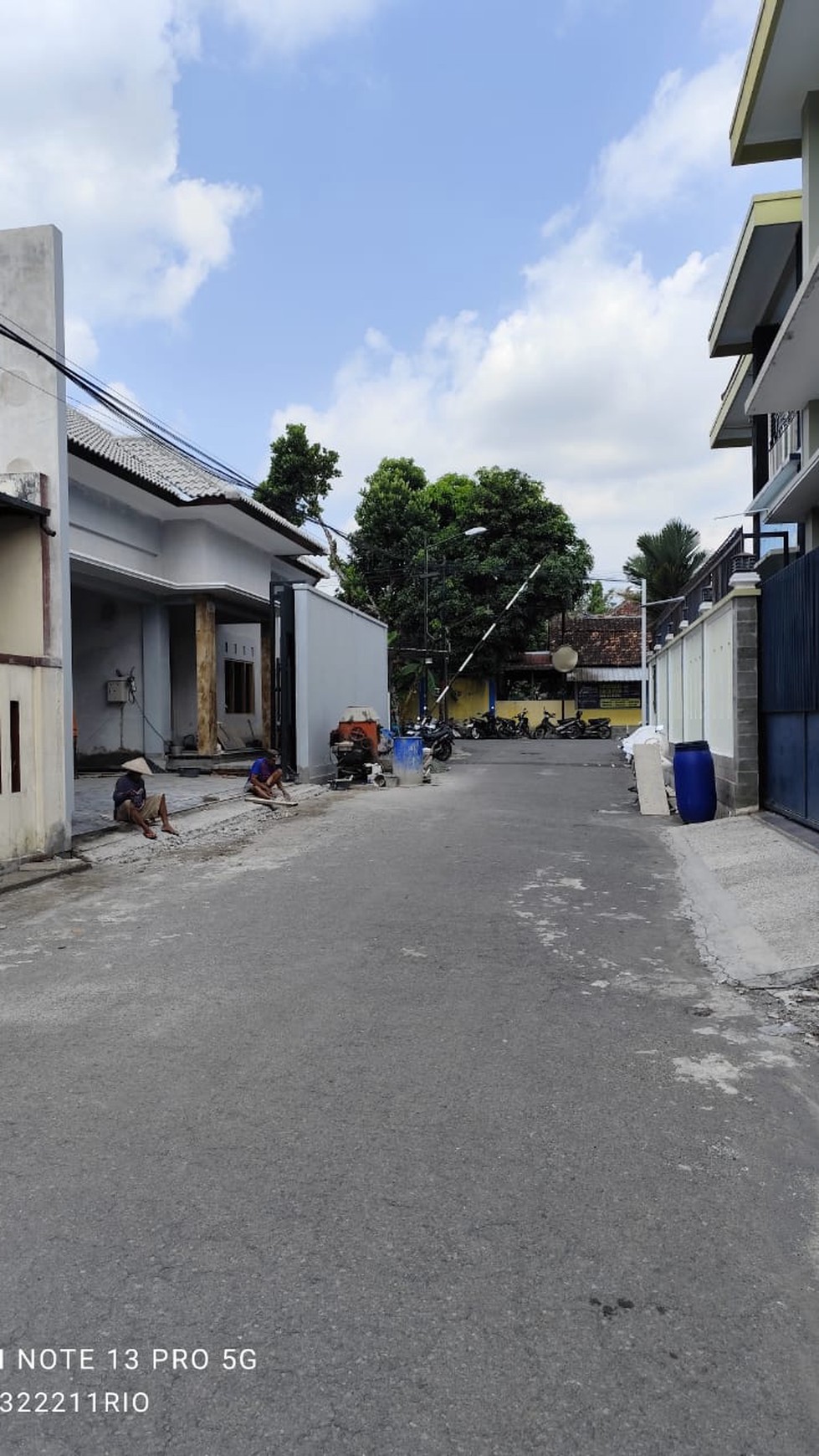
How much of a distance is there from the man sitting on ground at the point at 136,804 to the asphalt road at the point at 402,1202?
5.16 meters

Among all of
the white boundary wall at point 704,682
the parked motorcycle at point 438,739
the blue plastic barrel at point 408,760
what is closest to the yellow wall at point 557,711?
the parked motorcycle at point 438,739

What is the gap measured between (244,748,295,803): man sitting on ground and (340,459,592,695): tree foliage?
22.2 meters

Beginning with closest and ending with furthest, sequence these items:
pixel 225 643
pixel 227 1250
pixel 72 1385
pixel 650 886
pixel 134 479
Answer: pixel 72 1385
pixel 227 1250
pixel 650 886
pixel 134 479
pixel 225 643

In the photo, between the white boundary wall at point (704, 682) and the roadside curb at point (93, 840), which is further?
the white boundary wall at point (704, 682)

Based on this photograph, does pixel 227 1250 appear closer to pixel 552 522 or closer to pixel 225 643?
pixel 225 643

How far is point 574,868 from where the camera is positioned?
946cm

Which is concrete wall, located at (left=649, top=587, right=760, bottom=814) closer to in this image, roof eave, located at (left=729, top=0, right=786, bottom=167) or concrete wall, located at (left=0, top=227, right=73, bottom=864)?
roof eave, located at (left=729, top=0, right=786, bottom=167)

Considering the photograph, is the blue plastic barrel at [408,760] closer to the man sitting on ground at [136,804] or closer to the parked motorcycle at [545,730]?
the man sitting on ground at [136,804]

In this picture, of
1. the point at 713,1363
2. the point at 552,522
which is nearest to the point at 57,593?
the point at 713,1363

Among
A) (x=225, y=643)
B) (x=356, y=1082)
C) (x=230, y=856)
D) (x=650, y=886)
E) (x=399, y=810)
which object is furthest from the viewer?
(x=225, y=643)

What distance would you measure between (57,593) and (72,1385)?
8.68 m

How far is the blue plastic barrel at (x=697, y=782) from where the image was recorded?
12430 millimetres

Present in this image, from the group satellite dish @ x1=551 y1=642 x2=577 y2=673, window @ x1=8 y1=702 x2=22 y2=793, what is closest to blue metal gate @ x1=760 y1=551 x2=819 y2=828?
window @ x1=8 y1=702 x2=22 y2=793

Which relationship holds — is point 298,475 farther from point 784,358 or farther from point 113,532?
point 784,358
